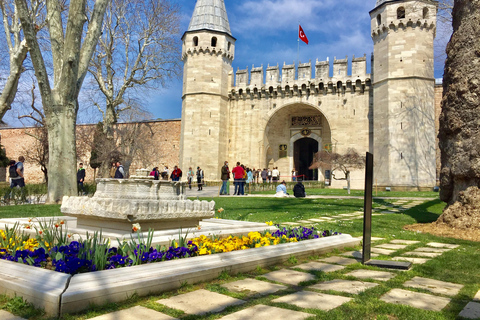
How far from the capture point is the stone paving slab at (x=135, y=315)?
84.0 inches

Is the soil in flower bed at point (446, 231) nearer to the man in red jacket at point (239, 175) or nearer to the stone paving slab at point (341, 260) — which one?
the stone paving slab at point (341, 260)

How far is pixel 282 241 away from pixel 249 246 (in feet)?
1.73

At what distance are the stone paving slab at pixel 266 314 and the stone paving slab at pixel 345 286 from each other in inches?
26.0

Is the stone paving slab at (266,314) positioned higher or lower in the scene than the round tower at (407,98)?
lower

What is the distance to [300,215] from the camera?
866 centimetres

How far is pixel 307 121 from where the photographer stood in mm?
29844

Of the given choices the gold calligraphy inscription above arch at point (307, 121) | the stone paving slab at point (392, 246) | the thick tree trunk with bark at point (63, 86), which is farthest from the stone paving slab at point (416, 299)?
the gold calligraphy inscription above arch at point (307, 121)

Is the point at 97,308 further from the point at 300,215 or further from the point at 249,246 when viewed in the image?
the point at 300,215

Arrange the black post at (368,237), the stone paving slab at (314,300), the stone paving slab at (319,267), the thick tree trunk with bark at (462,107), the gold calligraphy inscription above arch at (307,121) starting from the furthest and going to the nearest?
1. the gold calligraphy inscription above arch at (307,121)
2. the thick tree trunk with bark at (462,107)
3. the black post at (368,237)
4. the stone paving slab at (319,267)
5. the stone paving slab at (314,300)

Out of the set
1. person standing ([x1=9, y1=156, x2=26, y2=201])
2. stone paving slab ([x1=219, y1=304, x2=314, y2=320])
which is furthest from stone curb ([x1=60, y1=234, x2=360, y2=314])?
person standing ([x1=9, y1=156, x2=26, y2=201])

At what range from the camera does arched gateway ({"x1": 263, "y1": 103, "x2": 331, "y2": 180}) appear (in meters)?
29.2

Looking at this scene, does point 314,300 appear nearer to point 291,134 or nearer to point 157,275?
point 157,275

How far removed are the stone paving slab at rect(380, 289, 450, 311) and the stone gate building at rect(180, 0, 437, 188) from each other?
806 inches

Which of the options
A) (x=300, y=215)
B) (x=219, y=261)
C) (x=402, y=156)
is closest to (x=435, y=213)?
(x=300, y=215)
